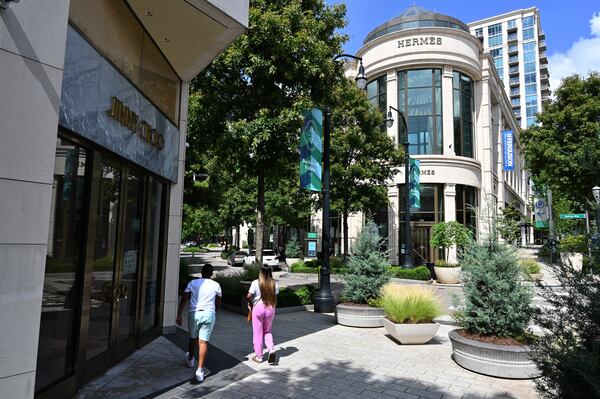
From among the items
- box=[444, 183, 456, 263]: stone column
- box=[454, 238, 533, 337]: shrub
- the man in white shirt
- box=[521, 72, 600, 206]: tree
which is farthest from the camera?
box=[444, 183, 456, 263]: stone column

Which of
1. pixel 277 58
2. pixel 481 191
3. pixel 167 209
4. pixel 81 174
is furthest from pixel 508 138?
pixel 81 174

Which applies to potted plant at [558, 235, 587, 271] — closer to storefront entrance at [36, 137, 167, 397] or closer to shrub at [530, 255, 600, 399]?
shrub at [530, 255, 600, 399]

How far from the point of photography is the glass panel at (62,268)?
465 centimetres

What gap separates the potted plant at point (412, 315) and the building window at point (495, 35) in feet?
339

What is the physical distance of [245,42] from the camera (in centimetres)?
1223

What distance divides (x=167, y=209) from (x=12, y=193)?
5568 mm

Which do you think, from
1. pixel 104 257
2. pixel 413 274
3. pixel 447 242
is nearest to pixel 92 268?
pixel 104 257

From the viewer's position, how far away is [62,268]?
4926 mm

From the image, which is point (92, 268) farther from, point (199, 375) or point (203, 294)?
point (199, 375)

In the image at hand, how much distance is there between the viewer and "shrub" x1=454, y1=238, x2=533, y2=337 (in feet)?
20.5

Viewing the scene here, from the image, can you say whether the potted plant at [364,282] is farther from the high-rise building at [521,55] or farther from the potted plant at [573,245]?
the high-rise building at [521,55]

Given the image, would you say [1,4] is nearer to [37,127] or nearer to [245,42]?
[37,127]

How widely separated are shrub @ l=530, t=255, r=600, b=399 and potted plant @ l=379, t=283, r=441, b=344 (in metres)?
4.19

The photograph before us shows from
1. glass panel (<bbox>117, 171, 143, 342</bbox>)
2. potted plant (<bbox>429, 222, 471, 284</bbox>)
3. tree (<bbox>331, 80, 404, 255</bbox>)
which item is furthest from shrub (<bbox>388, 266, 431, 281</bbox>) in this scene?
glass panel (<bbox>117, 171, 143, 342</bbox>)
